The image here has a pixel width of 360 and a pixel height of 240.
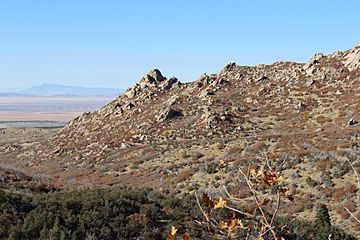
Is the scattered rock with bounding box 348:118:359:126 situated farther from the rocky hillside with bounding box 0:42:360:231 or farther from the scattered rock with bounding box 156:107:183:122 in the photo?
the scattered rock with bounding box 156:107:183:122

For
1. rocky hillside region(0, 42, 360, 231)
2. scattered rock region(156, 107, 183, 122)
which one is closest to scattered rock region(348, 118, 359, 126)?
rocky hillside region(0, 42, 360, 231)

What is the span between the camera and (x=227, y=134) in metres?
43.2

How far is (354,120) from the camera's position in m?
38.8

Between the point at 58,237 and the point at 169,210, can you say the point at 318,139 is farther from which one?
the point at 58,237

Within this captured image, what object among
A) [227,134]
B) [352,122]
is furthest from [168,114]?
[352,122]

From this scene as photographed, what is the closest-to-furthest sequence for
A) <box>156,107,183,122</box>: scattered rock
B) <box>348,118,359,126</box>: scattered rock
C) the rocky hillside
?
the rocky hillside < <box>348,118,359,126</box>: scattered rock < <box>156,107,183,122</box>: scattered rock

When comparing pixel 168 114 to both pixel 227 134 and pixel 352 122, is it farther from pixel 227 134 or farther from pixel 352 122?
pixel 352 122

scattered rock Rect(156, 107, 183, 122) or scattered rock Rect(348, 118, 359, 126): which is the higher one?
scattered rock Rect(156, 107, 183, 122)

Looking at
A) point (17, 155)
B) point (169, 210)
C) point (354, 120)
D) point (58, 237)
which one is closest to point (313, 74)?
point (354, 120)

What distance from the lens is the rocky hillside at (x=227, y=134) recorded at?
989 inches

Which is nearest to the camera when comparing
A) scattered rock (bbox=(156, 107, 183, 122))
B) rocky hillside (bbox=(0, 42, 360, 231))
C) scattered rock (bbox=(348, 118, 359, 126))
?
rocky hillside (bbox=(0, 42, 360, 231))

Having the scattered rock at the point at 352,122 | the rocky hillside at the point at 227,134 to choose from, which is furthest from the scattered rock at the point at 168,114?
the scattered rock at the point at 352,122

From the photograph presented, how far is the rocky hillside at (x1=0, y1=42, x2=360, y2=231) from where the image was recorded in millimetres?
25109

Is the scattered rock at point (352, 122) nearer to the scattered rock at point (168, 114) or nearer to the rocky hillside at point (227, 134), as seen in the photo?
the rocky hillside at point (227, 134)
